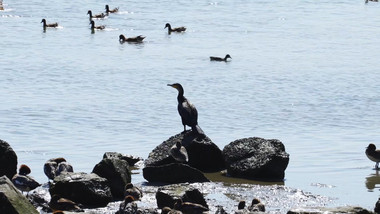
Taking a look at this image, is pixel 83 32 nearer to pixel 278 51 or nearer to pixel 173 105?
pixel 278 51

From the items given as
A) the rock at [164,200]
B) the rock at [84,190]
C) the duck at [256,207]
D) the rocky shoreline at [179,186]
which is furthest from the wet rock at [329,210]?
the rock at [84,190]

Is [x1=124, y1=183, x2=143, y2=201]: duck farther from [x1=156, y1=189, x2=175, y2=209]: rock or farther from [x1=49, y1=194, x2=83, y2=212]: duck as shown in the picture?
[x1=49, y1=194, x2=83, y2=212]: duck

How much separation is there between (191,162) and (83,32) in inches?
1215

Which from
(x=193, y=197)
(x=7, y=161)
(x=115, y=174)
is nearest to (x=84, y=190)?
(x=115, y=174)

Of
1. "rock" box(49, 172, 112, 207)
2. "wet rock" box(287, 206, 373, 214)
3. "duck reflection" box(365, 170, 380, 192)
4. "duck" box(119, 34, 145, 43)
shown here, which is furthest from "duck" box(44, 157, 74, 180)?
"duck" box(119, 34, 145, 43)

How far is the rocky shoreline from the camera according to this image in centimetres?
1389

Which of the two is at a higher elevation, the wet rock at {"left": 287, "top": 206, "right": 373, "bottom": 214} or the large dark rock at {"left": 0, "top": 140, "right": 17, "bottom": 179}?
the wet rock at {"left": 287, "top": 206, "right": 373, "bottom": 214}

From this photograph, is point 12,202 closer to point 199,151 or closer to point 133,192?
point 133,192

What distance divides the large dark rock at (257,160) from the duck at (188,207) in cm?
355

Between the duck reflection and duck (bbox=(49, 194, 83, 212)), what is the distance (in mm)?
5612

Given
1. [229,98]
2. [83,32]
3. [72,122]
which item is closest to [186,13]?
[83,32]

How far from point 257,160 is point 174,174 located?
5.81 feet

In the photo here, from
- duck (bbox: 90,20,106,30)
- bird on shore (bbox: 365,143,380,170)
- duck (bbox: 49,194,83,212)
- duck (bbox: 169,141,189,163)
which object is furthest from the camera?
duck (bbox: 90,20,106,30)

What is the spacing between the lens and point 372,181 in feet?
57.9
